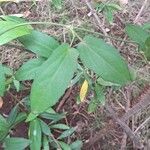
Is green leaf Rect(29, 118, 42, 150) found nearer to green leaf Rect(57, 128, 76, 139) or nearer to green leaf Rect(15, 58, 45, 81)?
green leaf Rect(57, 128, 76, 139)

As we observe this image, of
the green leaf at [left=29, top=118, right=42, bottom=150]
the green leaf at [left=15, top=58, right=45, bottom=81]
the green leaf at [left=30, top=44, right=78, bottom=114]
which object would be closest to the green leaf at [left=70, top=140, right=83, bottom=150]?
the green leaf at [left=29, top=118, right=42, bottom=150]

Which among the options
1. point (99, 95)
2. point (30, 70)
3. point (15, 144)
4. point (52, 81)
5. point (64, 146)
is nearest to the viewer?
point (52, 81)

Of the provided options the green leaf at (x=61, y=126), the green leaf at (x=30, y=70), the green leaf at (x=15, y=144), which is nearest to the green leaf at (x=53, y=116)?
the green leaf at (x=61, y=126)

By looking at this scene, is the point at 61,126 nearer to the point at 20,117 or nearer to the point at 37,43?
the point at 20,117

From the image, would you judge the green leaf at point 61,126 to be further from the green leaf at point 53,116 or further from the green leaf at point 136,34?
the green leaf at point 136,34

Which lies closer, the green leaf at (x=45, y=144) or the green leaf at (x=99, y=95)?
the green leaf at (x=99, y=95)

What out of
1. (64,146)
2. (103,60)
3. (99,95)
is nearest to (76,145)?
(64,146)

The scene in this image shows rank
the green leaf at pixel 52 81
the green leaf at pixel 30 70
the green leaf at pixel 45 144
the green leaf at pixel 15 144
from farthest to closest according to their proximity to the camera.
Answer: the green leaf at pixel 45 144 < the green leaf at pixel 15 144 < the green leaf at pixel 30 70 < the green leaf at pixel 52 81
